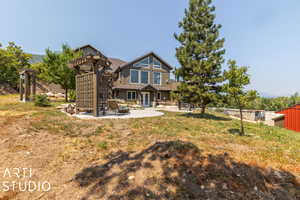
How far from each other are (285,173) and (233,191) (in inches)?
70.6

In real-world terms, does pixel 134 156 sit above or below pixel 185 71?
below

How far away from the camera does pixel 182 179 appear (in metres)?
2.94

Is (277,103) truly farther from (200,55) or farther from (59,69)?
(59,69)

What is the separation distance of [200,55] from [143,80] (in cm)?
1254

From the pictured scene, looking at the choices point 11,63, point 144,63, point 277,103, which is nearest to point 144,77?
point 144,63

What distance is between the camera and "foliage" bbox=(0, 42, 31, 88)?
2252 centimetres

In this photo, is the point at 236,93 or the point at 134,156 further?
the point at 236,93

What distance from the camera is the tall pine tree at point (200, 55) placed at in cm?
1132

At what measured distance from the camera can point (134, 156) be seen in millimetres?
3891

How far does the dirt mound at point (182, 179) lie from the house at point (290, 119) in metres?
18.0

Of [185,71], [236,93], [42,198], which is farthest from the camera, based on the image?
[185,71]

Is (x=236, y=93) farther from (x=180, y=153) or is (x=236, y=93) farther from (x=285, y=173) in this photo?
(x=180, y=153)

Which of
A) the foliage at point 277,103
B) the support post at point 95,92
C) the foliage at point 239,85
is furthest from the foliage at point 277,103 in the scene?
the support post at point 95,92

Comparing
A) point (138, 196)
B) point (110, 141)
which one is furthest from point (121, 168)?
point (110, 141)
